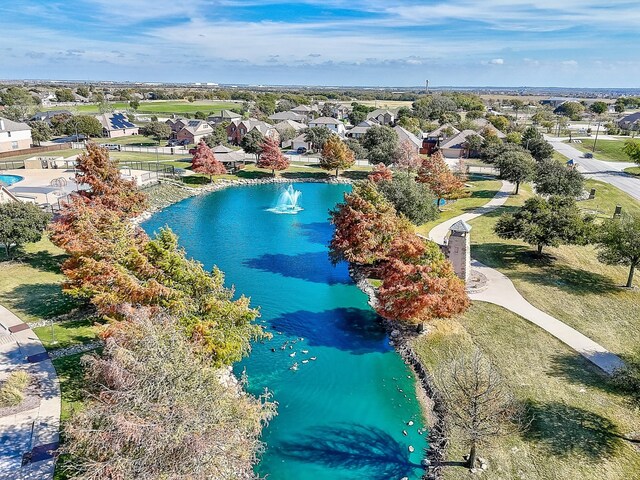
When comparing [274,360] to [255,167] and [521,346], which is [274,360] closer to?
[521,346]

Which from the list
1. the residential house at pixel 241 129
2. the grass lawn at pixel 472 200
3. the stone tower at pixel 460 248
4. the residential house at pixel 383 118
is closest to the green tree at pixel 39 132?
the residential house at pixel 241 129

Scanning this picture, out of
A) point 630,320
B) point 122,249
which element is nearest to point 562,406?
point 630,320

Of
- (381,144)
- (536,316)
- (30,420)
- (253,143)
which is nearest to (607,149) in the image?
(381,144)

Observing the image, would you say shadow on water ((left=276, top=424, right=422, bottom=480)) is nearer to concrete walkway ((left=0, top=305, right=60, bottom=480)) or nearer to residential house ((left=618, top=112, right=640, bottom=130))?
concrete walkway ((left=0, top=305, right=60, bottom=480))

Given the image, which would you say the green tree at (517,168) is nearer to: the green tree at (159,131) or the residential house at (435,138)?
the residential house at (435,138)

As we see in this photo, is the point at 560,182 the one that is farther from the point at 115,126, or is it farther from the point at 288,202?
the point at 115,126

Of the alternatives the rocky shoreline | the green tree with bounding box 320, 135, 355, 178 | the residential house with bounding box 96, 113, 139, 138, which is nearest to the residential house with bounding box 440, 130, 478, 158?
the green tree with bounding box 320, 135, 355, 178
